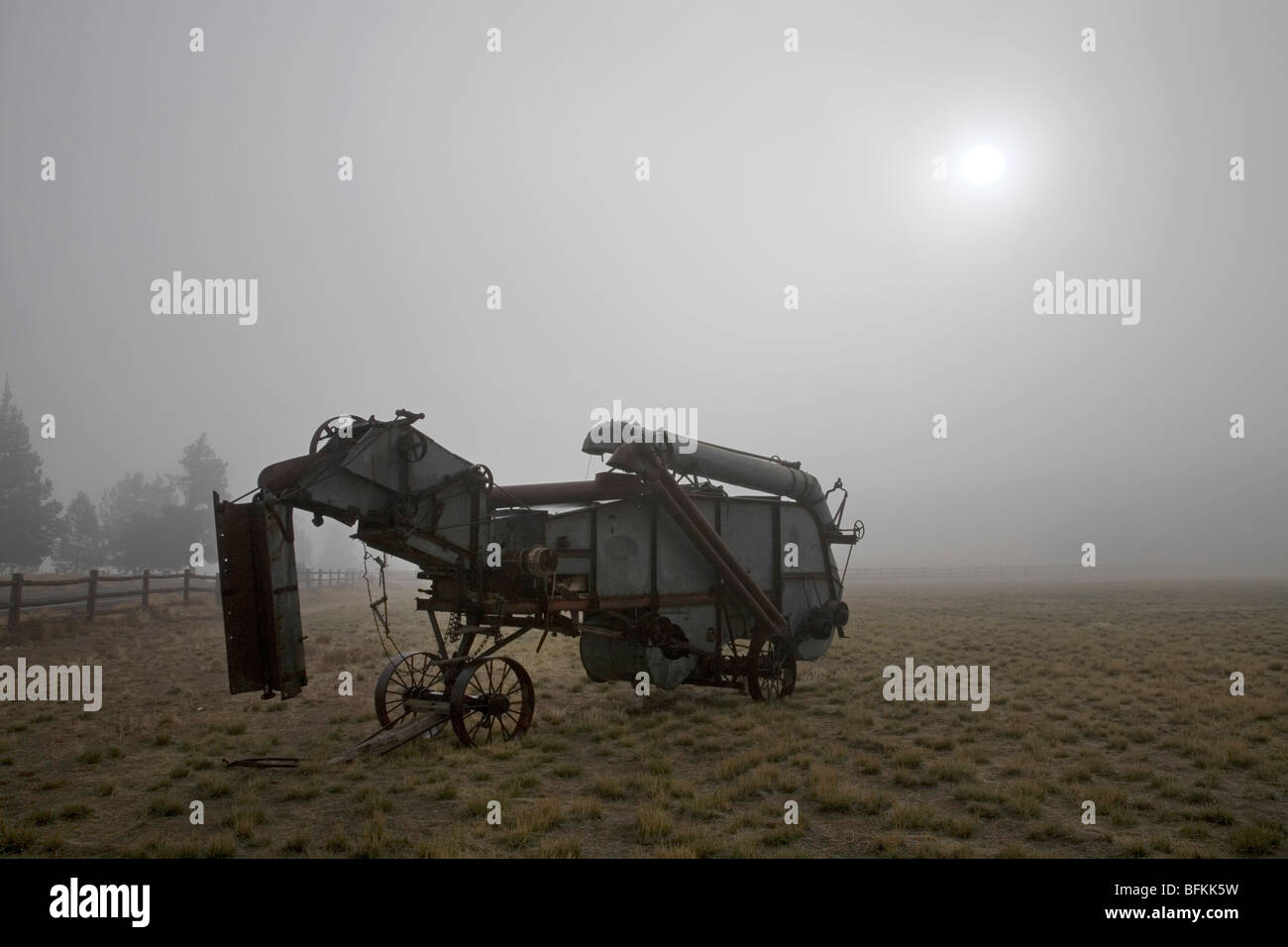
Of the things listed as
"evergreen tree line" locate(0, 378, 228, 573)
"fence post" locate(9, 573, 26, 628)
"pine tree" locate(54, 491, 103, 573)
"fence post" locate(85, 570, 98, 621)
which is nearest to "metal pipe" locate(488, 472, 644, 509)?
"fence post" locate(9, 573, 26, 628)

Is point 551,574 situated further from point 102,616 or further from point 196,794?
point 102,616

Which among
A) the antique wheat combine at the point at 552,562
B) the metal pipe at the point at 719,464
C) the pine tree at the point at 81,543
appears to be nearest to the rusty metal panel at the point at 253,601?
the antique wheat combine at the point at 552,562

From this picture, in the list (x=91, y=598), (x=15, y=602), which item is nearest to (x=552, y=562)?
(x=15, y=602)

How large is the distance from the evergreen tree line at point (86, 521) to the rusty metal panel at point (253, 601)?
52433 millimetres

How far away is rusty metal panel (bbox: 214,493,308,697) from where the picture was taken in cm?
785

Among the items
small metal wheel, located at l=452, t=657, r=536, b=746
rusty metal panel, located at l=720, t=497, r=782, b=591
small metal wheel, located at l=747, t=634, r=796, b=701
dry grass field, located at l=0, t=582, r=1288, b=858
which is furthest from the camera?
rusty metal panel, located at l=720, t=497, r=782, b=591

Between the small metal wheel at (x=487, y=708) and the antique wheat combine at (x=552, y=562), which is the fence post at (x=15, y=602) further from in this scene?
the small metal wheel at (x=487, y=708)

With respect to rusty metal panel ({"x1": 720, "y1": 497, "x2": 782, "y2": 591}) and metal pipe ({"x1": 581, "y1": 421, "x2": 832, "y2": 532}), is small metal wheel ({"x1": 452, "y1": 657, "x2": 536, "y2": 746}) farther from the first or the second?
rusty metal panel ({"x1": 720, "y1": 497, "x2": 782, "y2": 591})

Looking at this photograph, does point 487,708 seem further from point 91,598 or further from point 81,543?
point 81,543

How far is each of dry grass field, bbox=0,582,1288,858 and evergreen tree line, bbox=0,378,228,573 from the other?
4133 centimetres

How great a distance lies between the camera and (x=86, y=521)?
66562 millimetres

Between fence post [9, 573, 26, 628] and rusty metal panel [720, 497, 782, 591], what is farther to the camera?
fence post [9, 573, 26, 628]

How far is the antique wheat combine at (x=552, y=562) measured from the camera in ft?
26.4
